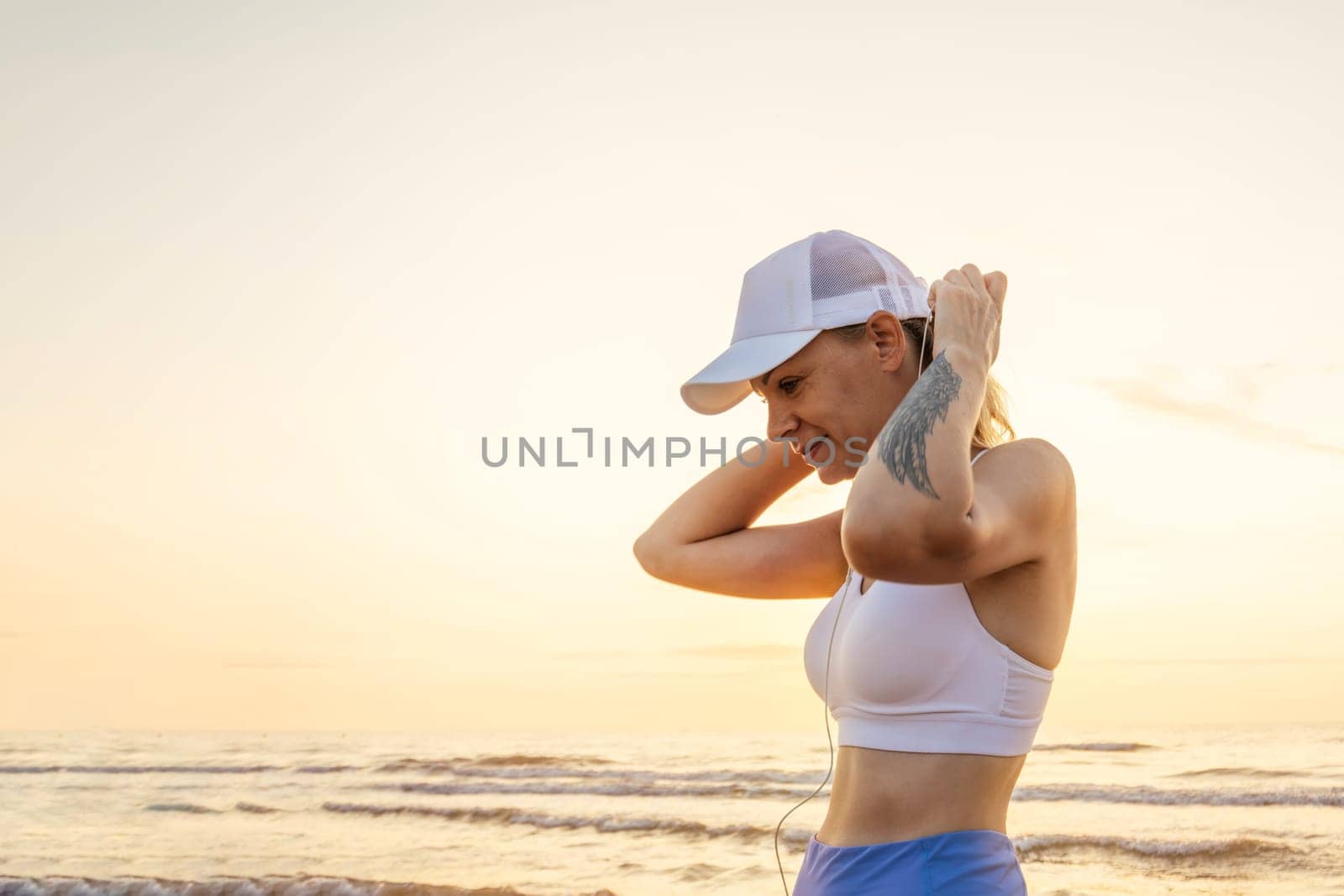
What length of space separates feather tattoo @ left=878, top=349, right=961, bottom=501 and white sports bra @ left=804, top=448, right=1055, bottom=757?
0.31 meters

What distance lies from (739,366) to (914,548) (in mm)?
526

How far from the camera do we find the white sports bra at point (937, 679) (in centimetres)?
171

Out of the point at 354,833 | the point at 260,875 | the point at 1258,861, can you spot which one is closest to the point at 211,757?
the point at 354,833

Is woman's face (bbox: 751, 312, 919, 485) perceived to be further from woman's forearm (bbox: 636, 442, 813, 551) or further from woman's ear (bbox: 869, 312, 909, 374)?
woman's forearm (bbox: 636, 442, 813, 551)

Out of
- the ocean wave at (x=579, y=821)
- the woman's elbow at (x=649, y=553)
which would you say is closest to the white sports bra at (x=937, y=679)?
the woman's elbow at (x=649, y=553)

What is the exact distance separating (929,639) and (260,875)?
25.0 ft

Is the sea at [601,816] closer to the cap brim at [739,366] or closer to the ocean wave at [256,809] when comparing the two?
the ocean wave at [256,809]

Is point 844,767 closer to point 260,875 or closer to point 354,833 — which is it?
point 260,875

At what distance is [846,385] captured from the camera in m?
1.88

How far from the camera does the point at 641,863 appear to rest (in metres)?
8.60

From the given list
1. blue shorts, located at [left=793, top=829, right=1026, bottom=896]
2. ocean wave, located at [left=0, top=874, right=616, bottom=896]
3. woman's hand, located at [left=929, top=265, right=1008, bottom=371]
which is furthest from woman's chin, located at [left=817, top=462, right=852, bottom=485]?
ocean wave, located at [left=0, top=874, right=616, bottom=896]

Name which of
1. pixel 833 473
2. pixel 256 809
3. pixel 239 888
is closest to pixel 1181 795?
pixel 239 888

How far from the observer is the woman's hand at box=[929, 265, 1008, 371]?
164 cm

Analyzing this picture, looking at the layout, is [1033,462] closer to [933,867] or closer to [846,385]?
[846,385]
